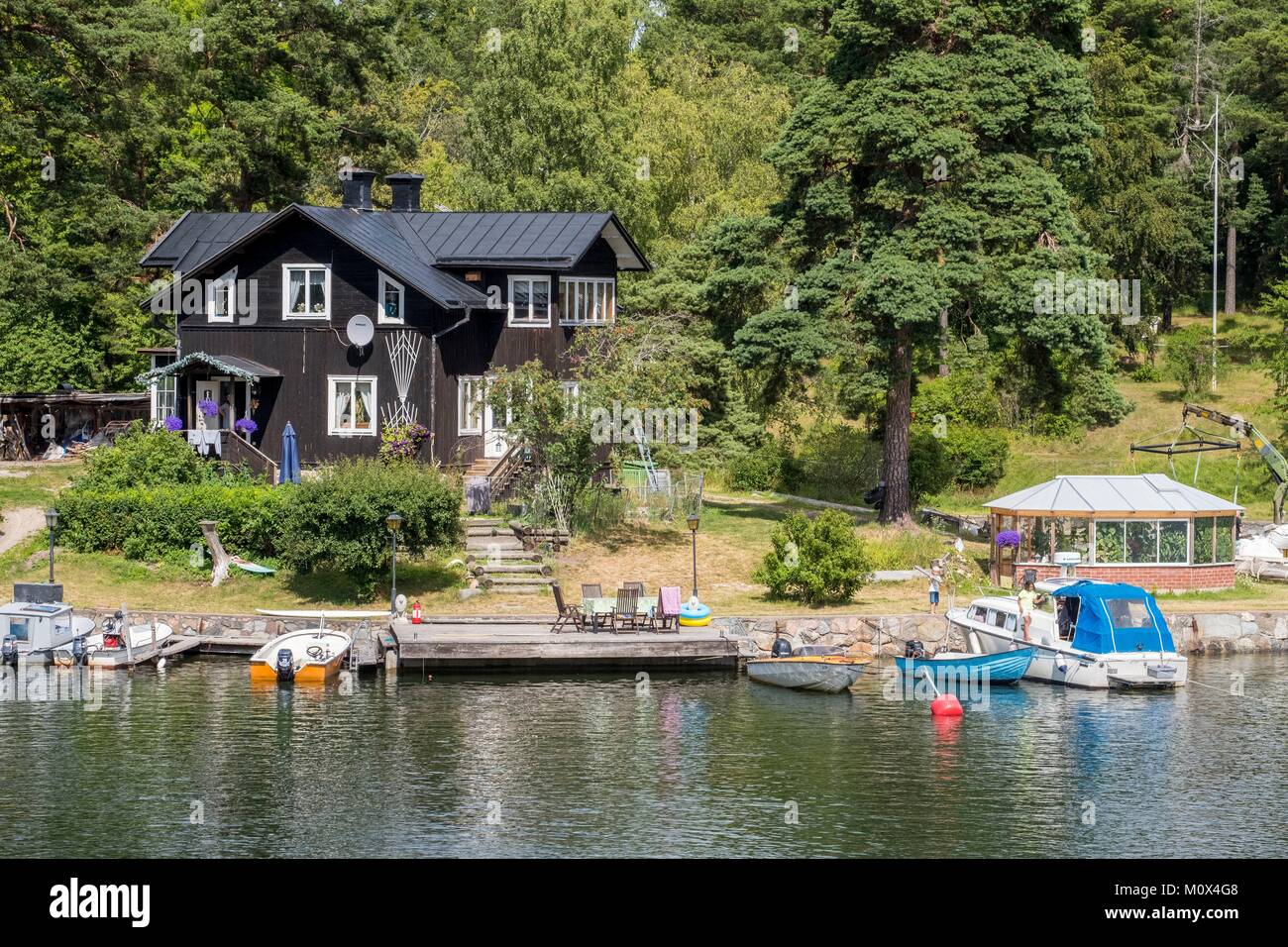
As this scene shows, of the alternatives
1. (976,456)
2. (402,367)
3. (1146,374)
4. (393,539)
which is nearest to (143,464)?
(402,367)

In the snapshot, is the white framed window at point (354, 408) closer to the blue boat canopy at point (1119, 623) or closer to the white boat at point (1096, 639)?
the white boat at point (1096, 639)

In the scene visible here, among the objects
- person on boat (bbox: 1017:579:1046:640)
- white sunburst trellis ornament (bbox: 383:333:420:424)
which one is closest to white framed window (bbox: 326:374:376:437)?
white sunburst trellis ornament (bbox: 383:333:420:424)

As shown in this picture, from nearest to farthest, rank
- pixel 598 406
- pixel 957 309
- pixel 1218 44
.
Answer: pixel 598 406, pixel 957 309, pixel 1218 44

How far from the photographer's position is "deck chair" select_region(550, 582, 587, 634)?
3758cm

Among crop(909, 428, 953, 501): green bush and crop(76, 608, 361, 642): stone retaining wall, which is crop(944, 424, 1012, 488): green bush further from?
crop(76, 608, 361, 642): stone retaining wall

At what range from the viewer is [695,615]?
3869 centimetres

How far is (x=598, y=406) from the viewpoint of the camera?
45.2 m

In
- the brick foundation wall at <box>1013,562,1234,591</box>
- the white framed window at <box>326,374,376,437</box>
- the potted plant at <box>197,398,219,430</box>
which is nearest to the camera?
the brick foundation wall at <box>1013,562,1234,591</box>

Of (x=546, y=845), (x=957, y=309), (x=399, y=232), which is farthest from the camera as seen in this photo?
(x=399, y=232)

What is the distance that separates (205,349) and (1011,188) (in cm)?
2566

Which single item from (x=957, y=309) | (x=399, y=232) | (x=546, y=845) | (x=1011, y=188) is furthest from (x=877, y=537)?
(x=546, y=845)

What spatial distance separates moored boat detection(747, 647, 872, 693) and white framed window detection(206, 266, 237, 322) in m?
23.3

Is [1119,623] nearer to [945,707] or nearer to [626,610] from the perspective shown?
[945,707]

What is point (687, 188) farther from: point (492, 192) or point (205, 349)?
point (205, 349)
